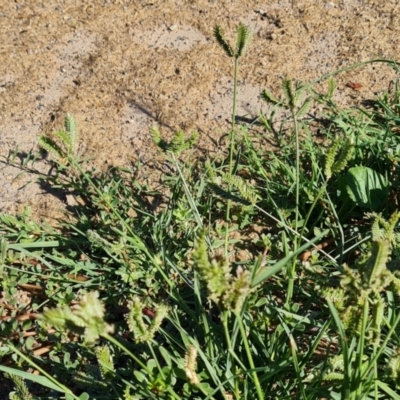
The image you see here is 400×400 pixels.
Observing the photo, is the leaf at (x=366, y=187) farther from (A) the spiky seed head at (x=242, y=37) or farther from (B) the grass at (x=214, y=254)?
(A) the spiky seed head at (x=242, y=37)

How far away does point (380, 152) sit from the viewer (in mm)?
2287

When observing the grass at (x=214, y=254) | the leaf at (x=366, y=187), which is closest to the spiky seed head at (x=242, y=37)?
the grass at (x=214, y=254)

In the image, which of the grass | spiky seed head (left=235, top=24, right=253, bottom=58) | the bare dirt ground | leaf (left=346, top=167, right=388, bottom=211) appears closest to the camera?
spiky seed head (left=235, top=24, right=253, bottom=58)

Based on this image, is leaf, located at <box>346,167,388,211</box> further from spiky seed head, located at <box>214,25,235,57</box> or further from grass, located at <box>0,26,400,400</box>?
spiky seed head, located at <box>214,25,235,57</box>

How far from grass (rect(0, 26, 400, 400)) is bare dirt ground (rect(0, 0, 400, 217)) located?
0.16 m

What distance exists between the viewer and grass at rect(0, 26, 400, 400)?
1.62 meters

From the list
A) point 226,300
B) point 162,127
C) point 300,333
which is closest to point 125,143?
point 162,127

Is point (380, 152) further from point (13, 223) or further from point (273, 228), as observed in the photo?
point (13, 223)

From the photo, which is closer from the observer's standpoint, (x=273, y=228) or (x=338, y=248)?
(x=338, y=248)

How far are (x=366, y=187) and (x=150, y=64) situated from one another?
133cm

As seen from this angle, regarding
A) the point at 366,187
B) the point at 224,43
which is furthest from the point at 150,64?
the point at 224,43

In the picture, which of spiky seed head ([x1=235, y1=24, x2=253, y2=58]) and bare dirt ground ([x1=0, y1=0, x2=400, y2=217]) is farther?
bare dirt ground ([x1=0, y1=0, x2=400, y2=217])

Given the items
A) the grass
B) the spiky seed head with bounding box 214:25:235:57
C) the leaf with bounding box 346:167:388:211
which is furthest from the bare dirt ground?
the spiky seed head with bounding box 214:25:235:57

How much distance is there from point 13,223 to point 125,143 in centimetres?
61
